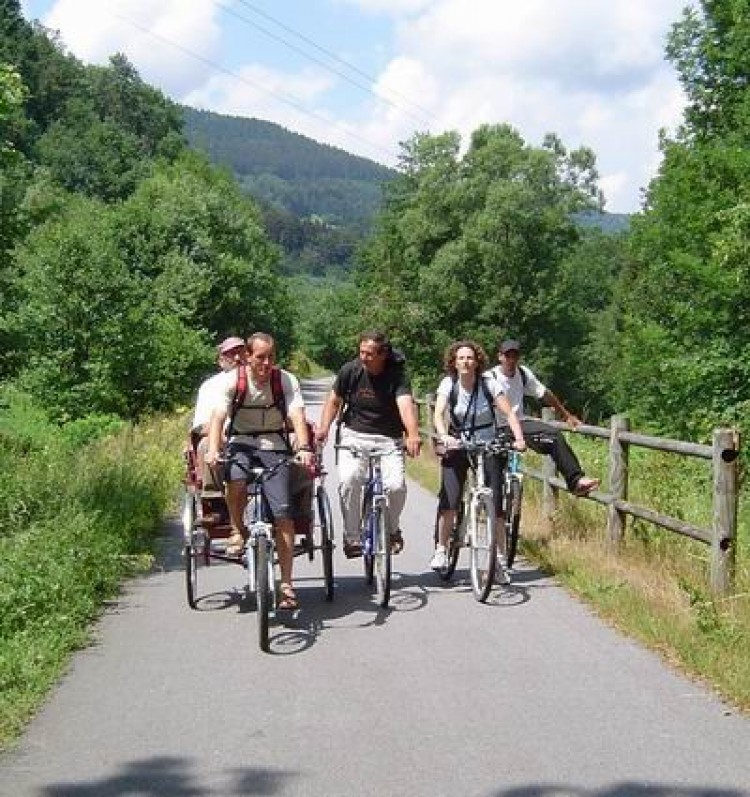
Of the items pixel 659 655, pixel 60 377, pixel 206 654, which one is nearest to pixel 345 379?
pixel 206 654

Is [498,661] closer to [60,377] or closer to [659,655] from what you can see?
[659,655]

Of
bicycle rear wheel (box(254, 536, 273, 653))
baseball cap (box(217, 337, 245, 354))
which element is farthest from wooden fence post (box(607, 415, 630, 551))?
bicycle rear wheel (box(254, 536, 273, 653))

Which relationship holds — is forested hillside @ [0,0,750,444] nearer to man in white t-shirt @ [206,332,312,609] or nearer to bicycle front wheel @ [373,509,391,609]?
man in white t-shirt @ [206,332,312,609]

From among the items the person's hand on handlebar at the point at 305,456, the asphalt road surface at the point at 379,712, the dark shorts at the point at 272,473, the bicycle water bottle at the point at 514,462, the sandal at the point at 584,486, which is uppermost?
the person's hand on handlebar at the point at 305,456

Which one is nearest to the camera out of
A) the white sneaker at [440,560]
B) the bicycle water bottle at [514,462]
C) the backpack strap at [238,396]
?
the backpack strap at [238,396]

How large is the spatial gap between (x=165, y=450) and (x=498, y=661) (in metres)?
12.5

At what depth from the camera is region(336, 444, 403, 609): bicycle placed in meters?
8.38

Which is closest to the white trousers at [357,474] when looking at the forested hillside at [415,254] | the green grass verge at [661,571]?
the green grass verge at [661,571]

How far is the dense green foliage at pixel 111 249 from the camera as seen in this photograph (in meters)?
16.4

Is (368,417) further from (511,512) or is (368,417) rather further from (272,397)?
(511,512)

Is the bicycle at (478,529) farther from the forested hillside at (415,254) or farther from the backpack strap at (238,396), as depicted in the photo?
the forested hillside at (415,254)

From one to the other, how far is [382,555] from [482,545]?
2.67 ft

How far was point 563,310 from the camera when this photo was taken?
175 feet

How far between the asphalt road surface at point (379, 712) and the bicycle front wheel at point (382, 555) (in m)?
0.14
